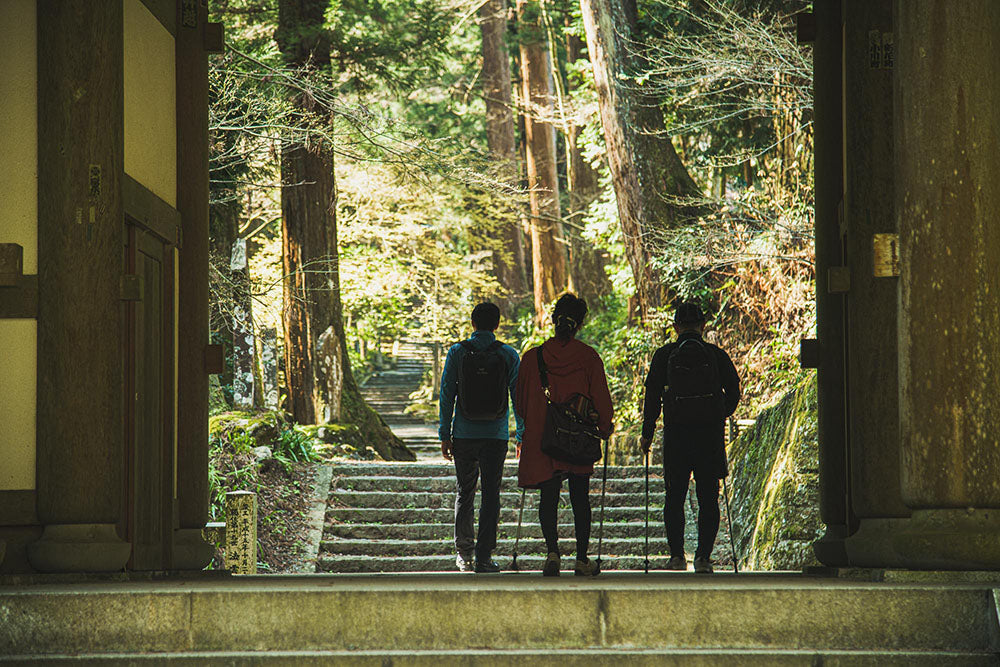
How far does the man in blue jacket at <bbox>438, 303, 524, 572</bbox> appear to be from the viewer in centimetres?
806

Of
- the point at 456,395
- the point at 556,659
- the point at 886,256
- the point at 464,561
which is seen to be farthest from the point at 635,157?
the point at 556,659

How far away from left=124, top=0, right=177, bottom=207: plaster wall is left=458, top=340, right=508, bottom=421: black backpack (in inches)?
82.0

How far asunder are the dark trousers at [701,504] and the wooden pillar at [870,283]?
44.3 inches

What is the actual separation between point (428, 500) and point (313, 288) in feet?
16.4

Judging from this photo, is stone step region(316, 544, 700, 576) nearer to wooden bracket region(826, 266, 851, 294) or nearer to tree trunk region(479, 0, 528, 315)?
wooden bracket region(826, 266, 851, 294)

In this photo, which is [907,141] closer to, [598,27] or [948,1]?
[948,1]

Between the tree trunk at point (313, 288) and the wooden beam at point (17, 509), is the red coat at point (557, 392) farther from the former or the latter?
the tree trunk at point (313, 288)

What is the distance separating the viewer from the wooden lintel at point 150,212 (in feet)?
21.1

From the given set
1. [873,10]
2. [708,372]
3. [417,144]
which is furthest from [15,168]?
[417,144]

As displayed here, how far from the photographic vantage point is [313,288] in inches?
698

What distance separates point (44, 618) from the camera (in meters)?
5.06

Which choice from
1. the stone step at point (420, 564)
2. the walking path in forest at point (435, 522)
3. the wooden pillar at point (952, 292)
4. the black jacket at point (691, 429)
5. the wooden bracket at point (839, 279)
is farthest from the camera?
the walking path in forest at point (435, 522)

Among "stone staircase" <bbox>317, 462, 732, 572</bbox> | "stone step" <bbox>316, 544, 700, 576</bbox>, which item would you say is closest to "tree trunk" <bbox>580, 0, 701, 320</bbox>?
"stone staircase" <bbox>317, 462, 732, 572</bbox>

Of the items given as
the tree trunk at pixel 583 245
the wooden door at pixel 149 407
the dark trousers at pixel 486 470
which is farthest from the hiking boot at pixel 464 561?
the tree trunk at pixel 583 245
